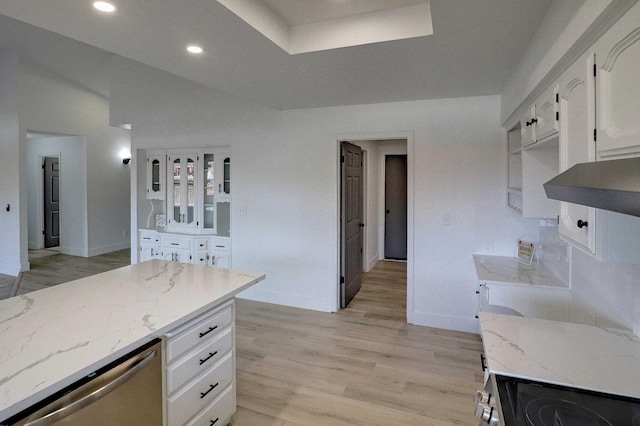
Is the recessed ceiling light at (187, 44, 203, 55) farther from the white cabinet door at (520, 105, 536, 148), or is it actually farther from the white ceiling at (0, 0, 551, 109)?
the white cabinet door at (520, 105, 536, 148)

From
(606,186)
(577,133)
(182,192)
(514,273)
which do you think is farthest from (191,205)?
(606,186)

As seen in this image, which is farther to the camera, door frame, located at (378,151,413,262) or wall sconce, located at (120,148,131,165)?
wall sconce, located at (120,148,131,165)

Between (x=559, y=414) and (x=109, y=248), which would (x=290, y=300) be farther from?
(x=109, y=248)

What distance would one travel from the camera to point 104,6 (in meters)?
1.70

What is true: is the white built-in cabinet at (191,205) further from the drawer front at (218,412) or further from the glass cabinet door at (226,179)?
the drawer front at (218,412)

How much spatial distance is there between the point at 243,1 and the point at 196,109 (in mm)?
3074

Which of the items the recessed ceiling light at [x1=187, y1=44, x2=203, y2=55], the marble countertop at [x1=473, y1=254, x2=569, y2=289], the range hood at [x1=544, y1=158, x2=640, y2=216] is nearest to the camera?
the range hood at [x1=544, y1=158, x2=640, y2=216]

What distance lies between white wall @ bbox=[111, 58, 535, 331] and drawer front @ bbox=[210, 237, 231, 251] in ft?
0.36

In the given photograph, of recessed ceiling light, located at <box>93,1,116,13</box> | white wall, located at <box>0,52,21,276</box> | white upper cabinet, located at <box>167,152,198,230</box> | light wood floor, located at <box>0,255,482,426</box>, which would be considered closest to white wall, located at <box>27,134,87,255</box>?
white wall, located at <box>0,52,21,276</box>

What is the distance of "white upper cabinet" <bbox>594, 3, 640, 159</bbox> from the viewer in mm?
1021

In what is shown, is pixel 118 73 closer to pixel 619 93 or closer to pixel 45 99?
pixel 45 99

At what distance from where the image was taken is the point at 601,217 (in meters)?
1.21

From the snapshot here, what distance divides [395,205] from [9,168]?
683 centimetres

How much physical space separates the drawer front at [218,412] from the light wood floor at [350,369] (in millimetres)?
198
